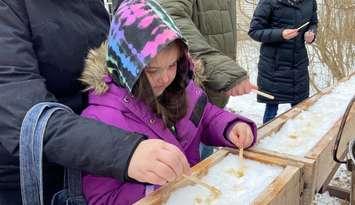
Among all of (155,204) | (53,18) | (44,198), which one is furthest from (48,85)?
(155,204)

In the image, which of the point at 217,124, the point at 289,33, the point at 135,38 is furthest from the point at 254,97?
the point at 135,38

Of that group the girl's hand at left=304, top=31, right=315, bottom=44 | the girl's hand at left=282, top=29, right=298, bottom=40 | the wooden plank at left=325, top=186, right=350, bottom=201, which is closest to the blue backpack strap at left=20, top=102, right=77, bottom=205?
the wooden plank at left=325, top=186, right=350, bottom=201

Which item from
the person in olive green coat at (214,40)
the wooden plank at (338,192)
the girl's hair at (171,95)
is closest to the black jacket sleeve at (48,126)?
the girl's hair at (171,95)

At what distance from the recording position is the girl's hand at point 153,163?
1.04 metres

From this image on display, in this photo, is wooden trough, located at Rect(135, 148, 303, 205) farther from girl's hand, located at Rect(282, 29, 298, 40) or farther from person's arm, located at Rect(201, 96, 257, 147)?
girl's hand, located at Rect(282, 29, 298, 40)

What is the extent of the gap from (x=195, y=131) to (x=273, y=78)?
2457 millimetres

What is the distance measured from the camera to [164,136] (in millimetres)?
1484

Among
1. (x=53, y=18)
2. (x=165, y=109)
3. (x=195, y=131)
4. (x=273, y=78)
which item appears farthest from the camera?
(x=273, y=78)

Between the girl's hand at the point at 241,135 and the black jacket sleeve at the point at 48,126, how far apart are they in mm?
579

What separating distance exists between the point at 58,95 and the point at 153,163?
469 millimetres

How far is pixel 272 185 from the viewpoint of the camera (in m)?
1.29

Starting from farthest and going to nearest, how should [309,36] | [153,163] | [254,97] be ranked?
[254,97] < [309,36] < [153,163]

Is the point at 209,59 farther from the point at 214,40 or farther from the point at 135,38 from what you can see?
the point at 135,38

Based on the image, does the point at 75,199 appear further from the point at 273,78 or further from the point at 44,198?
the point at 273,78
